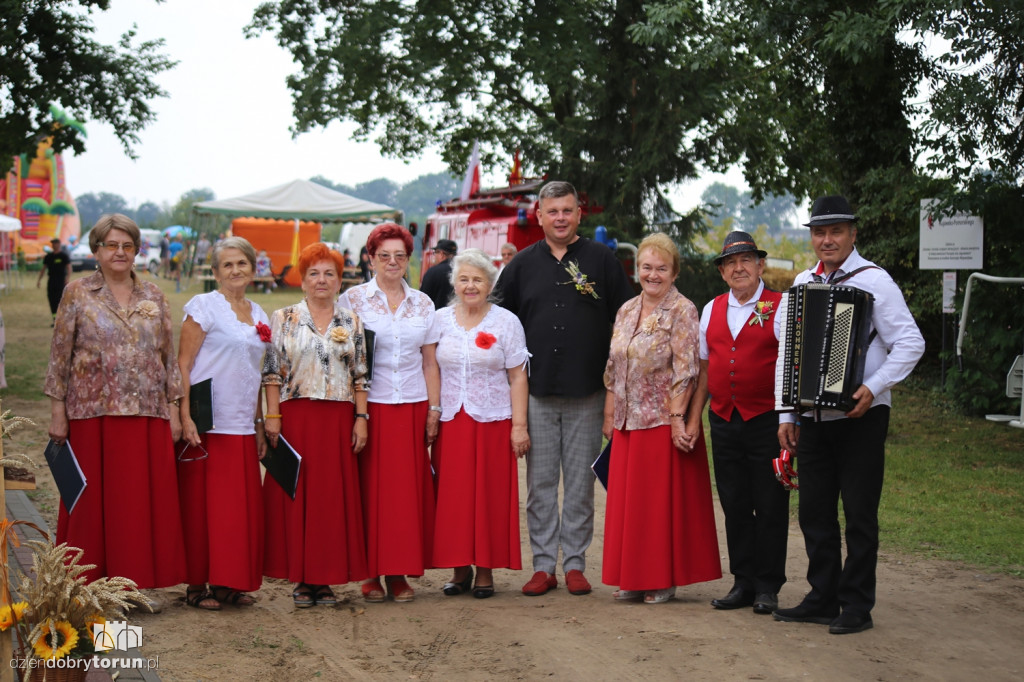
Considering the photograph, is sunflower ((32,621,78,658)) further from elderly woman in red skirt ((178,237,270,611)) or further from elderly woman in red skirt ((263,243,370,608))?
elderly woman in red skirt ((263,243,370,608))

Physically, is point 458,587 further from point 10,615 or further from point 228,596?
point 10,615

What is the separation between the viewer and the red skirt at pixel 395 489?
237 inches

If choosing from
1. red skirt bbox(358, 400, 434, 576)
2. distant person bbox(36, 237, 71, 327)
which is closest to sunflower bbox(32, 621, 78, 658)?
red skirt bbox(358, 400, 434, 576)

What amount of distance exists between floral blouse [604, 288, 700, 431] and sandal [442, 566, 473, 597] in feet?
4.35

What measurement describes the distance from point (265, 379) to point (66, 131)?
12.3 metres

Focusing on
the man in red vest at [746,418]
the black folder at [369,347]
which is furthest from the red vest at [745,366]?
the black folder at [369,347]

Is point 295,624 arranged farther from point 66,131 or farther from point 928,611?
point 66,131

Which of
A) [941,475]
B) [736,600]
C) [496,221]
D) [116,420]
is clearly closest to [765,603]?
[736,600]

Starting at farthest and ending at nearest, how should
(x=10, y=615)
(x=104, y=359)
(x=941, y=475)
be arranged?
(x=941, y=475) → (x=104, y=359) → (x=10, y=615)

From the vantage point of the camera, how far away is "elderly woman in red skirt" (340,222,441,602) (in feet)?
19.8

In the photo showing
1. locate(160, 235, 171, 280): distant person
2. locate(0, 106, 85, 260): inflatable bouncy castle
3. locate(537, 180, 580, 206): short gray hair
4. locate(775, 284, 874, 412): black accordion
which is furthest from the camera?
locate(0, 106, 85, 260): inflatable bouncy castle

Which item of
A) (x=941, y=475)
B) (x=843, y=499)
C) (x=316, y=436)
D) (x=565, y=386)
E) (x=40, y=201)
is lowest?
(x=941, y=475)

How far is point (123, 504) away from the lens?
18.4 ft

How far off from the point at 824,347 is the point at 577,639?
1.89m
